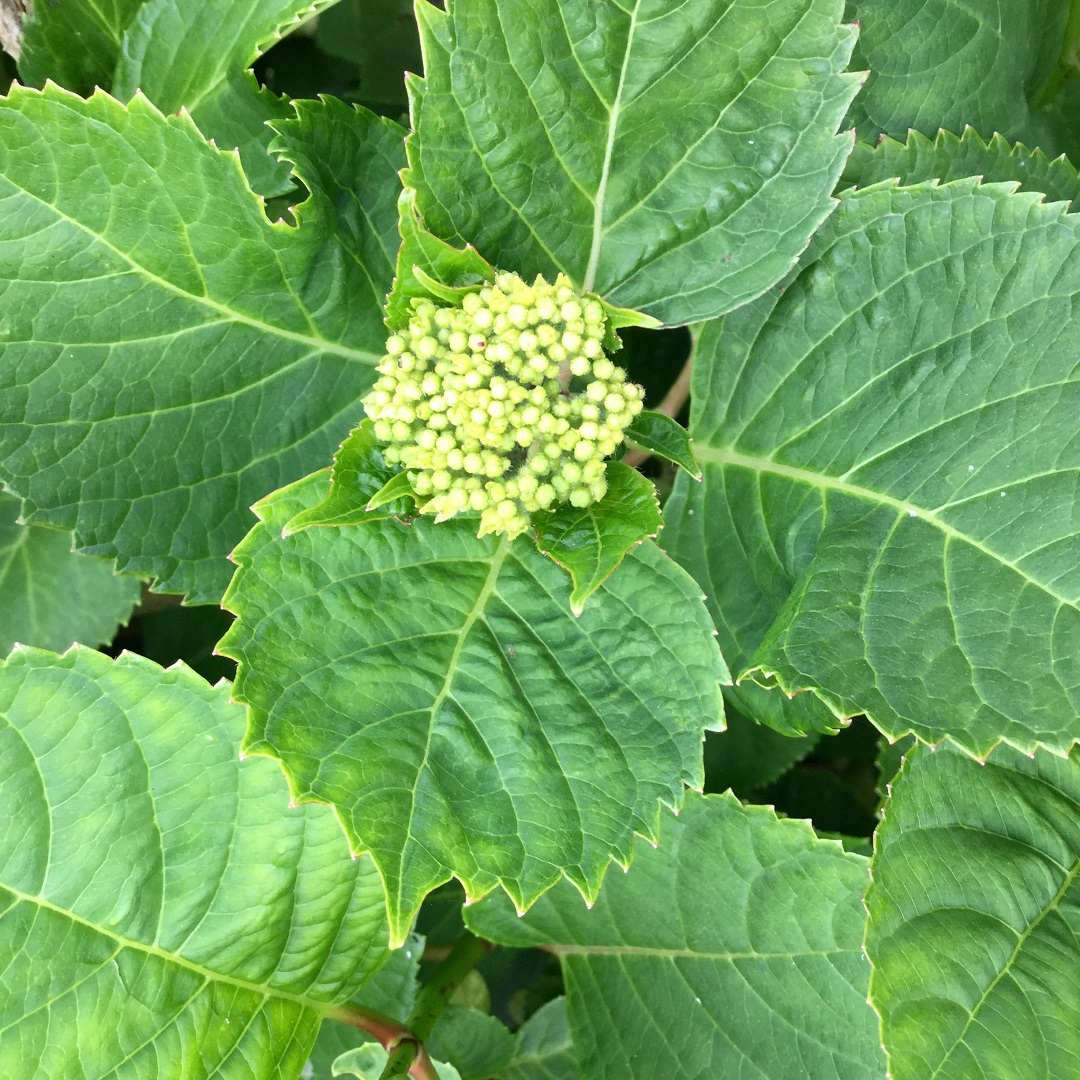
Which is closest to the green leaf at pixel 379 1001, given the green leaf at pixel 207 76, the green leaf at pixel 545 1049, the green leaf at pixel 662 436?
the green leaf at pixel 545 1049

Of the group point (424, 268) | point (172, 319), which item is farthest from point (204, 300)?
point (424, 268)

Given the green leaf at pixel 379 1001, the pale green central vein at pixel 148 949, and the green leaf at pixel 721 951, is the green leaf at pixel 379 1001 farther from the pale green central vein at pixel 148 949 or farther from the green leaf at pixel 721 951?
the pale green central vein at pixel 148 949

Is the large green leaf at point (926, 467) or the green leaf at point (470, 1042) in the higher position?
the large green leaf at point (926, 467)

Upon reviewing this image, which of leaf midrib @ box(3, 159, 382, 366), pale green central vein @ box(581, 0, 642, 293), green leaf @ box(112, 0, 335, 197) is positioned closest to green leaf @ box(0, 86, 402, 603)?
leaf midrib @ box(3, 159, 382, 366)

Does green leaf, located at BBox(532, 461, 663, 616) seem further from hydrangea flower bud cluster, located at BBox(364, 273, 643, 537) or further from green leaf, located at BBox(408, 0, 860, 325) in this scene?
green leaf, located at BBox(408, 0, 860, 325)

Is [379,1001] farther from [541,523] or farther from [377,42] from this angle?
[377,42]

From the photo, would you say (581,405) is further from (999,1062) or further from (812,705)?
(999,1062)
